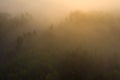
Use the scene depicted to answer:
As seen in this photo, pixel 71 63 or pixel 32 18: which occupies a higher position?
pixel 32 18

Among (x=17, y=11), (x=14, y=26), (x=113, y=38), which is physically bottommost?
(x=113, y=38)

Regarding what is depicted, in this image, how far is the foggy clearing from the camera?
568 cm

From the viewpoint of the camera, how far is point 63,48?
6.94m

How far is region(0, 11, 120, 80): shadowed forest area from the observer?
5.64m

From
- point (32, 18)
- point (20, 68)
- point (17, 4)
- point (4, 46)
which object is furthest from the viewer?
point (17, 4)

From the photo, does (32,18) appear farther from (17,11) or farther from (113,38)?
(113,38)

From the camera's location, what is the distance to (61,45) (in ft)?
23.9

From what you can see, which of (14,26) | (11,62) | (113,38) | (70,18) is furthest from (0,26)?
(113,38)

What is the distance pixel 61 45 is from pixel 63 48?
1.13 feet

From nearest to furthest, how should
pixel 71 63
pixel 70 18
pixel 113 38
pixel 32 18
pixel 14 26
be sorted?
1. pixel 71 63
2. pixel 113 38
3. pixel 70 18
4. pixel 14 26
5. pixel 32 18

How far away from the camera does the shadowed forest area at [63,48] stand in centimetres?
564

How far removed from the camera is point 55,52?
6805 mm

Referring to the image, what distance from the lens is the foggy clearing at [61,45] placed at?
18.6 feet

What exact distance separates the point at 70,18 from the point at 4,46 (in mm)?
2495
